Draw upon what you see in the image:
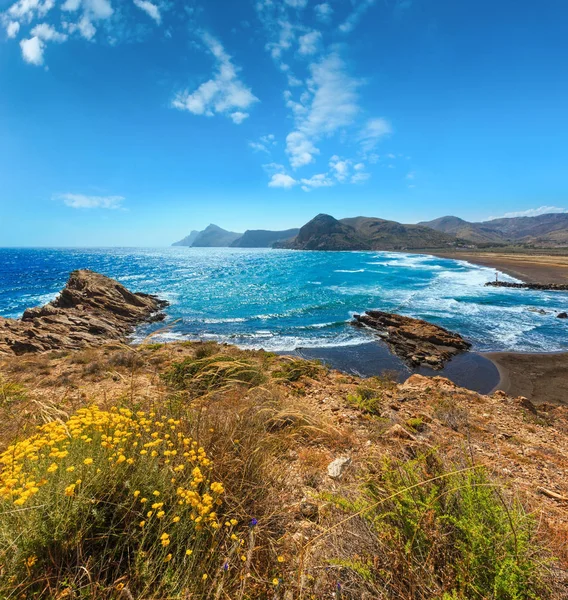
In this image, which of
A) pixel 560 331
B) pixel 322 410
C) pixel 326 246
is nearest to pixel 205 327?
pixel 322 410

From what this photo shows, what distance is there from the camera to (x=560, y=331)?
2195cm

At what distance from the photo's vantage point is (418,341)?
20.0 m

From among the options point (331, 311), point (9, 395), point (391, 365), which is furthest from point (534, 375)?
point (9, 395)

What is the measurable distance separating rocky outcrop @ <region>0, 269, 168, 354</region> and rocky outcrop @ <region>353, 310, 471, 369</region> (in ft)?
67.2

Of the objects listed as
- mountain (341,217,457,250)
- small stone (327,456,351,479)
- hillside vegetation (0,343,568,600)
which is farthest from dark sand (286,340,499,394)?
mountain (341,217,457,250)

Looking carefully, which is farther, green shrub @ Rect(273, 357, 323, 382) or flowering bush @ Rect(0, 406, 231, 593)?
green shrub @ Rect(273, 357, 323, 382)

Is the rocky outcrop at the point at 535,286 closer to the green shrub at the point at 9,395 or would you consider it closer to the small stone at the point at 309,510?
the small stone at the point at 309,510

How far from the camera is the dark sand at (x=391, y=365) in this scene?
14.8m

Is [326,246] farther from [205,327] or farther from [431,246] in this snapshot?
[205,327]

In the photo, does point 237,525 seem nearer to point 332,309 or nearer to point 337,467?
point 337,467

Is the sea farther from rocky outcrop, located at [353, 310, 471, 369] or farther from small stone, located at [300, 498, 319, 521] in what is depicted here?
small stone, located at [300, 498, 319, 521]

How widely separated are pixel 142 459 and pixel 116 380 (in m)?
7.01

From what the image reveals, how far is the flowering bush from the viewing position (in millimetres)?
1614

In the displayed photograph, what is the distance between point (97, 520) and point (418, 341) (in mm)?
21283
